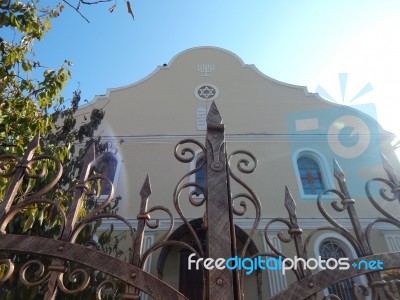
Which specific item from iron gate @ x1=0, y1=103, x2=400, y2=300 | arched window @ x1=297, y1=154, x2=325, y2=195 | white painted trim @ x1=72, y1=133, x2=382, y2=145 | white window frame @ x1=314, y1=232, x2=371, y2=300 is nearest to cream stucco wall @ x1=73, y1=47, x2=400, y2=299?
white painted trim @ x1=72, y1=133, x2=382, y2=145

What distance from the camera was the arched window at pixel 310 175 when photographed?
816 cm

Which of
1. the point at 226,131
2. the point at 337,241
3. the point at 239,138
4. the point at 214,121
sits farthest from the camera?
the point at 226,131

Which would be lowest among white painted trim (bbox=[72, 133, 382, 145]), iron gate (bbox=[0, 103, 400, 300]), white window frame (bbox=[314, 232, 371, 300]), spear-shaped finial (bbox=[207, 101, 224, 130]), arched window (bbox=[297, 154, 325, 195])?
iron gate (bbox=[0, 103, 400, 300])

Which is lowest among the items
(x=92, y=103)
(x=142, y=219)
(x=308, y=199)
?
(x=142, y=219)

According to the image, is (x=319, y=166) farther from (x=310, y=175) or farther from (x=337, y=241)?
(x=337, y=241)

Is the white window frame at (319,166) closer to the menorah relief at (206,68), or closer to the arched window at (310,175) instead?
the arched window at (310,175)

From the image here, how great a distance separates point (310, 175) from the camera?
8.48 m

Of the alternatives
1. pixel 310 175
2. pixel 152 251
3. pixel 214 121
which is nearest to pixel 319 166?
pixel 310 175

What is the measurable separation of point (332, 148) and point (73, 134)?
299 inches

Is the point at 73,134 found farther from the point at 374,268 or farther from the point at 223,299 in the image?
the point at 374,268

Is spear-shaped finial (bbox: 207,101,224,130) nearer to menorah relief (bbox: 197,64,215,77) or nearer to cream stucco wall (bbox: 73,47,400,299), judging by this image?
cream stucco wall (bbox: 73,47,400,299)

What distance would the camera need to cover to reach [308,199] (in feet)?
25.3

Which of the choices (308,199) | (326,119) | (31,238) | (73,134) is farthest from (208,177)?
(326,119)

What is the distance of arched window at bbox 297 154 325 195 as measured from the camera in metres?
8.16
